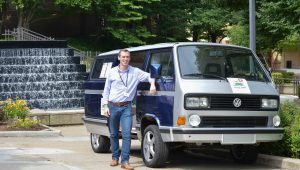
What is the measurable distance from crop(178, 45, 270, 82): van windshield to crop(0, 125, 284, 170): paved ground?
5.38 ft

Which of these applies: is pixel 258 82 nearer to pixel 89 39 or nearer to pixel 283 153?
pixel 283 153

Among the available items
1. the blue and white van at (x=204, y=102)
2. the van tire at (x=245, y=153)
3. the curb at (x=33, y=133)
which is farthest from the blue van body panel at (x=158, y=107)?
the curb at (x=33, y=133)

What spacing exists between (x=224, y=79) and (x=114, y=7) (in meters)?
42.1

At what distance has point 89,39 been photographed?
5812cm

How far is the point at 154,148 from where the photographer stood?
1039cm

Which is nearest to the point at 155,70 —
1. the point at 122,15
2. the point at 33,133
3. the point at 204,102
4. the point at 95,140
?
the point at 204,102

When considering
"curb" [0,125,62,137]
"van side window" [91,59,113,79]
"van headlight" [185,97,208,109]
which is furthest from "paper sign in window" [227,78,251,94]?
"curb" [0,125,62,137]

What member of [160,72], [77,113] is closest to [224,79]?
[160,72]

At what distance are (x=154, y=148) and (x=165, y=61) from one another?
5.00 ft

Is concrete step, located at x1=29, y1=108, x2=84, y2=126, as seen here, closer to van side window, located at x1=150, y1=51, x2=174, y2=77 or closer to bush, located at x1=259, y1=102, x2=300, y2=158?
van side window, located at x1=150, y1=51, x2=174, y2=77

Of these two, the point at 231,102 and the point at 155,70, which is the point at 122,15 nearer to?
the point at 155,70

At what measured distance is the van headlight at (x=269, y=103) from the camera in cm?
1041

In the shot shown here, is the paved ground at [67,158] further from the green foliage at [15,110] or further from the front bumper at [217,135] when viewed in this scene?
the green foliage at [15,110]

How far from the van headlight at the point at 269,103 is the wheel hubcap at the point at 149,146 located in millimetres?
1927
